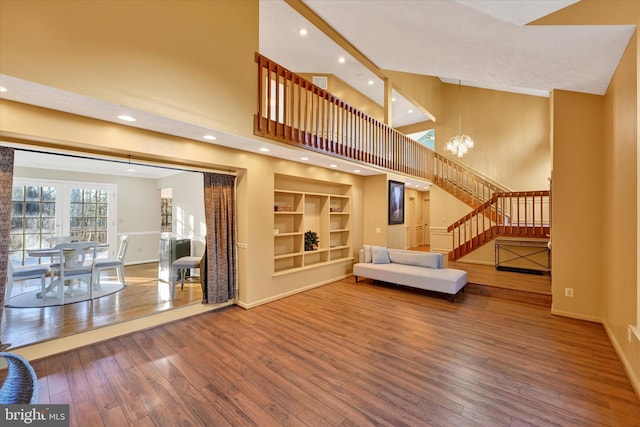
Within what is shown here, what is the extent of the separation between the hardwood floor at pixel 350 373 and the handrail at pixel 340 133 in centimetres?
271

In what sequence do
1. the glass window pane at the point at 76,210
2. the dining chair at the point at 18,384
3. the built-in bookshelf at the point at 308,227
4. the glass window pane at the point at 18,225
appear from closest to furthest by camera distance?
the dining chair at the point at 18,384 < the built-in bookshelf at the point at 308,227 < the glass window pane at the point at 18,225 < the glass window pane at the point at 76,210

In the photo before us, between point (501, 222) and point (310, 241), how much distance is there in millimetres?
5095

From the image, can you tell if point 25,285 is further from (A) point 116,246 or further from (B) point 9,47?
(B) point 9,47

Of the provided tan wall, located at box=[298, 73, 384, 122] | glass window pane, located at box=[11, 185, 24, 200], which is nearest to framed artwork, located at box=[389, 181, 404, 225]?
tan wall, located at box=[298, 73, 384, 122]

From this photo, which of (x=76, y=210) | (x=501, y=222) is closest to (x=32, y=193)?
Result: (x=76, y=210)

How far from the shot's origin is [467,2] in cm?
241

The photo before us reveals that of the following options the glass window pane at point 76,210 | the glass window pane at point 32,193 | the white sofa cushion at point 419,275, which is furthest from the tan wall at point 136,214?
the white sofa cushion at point 419,275

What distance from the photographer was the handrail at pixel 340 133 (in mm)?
3660

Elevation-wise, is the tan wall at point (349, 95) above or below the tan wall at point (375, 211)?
above

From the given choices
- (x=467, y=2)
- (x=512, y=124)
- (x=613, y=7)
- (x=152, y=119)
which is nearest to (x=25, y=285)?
(x=152, y=119)

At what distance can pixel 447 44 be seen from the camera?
10.9ft

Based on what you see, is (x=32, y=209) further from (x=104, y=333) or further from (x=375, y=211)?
(x=375, y=211)

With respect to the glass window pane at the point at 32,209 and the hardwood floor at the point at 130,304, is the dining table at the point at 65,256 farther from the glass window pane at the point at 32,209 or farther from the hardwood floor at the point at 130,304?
the glass window pane at the point at 32,209

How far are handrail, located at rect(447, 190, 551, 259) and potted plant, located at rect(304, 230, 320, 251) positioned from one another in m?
4.27
